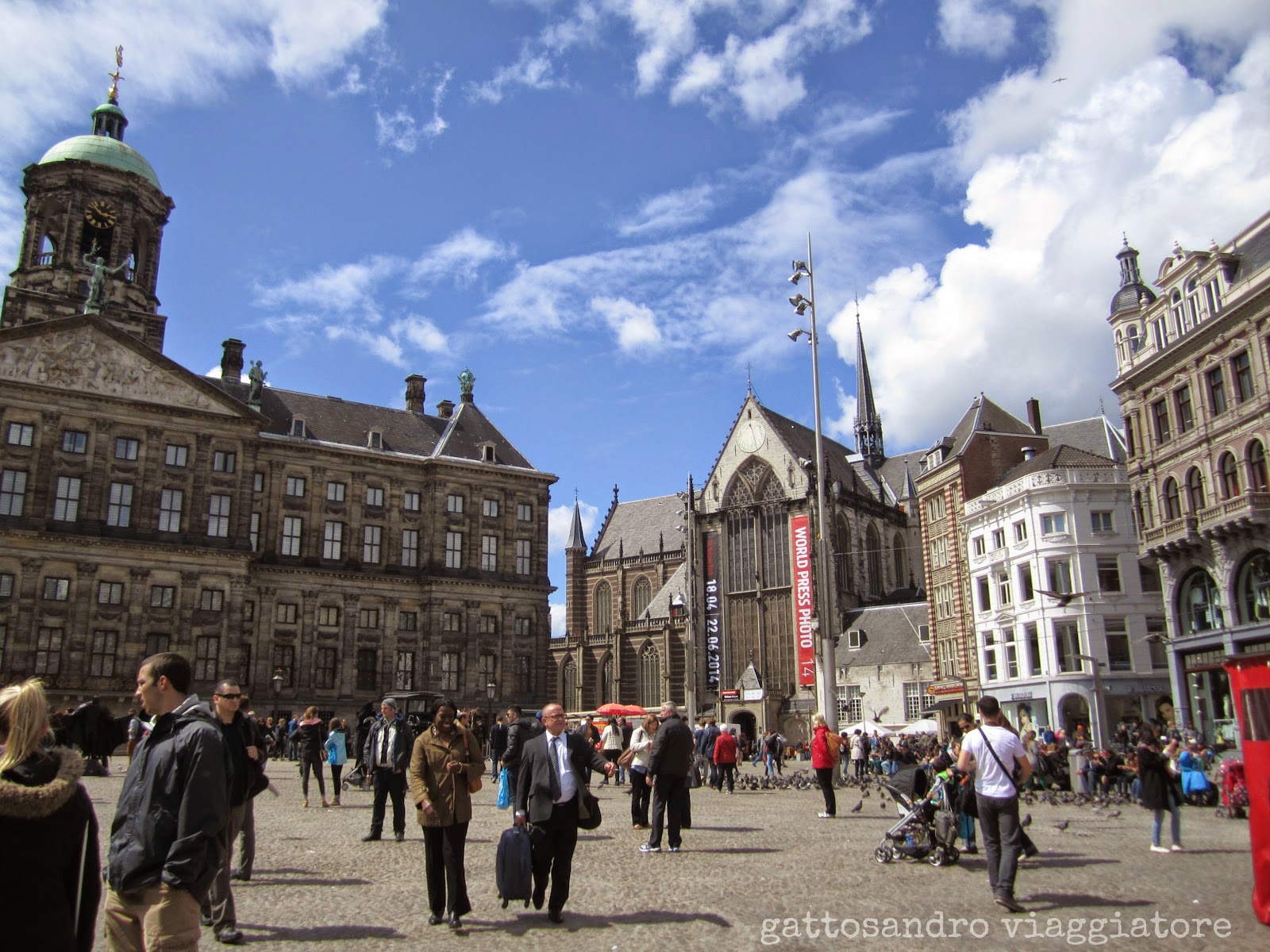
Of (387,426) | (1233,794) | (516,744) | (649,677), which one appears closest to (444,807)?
(516,744)

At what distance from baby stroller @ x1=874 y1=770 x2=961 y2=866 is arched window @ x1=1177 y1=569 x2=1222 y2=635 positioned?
965 inches

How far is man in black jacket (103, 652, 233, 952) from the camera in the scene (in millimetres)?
5051

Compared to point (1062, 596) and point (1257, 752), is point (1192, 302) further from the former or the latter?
point (1257, 752)

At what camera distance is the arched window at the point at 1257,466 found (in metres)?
30.8

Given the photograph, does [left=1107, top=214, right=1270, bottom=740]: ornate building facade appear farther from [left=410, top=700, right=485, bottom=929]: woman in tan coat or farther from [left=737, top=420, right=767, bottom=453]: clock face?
[left=737, top=420, right=767, bottom=453]: clock face

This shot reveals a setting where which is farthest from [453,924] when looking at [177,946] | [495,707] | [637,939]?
[495,707]

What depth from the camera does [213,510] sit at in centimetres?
Result: 5059

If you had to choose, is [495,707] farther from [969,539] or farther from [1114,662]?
[1114,662]

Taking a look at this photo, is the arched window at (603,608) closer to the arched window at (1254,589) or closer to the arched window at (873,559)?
the arched window at (873,559)

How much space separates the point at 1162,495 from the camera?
36.1 metres

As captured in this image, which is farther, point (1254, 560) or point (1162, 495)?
point (1162, 495)

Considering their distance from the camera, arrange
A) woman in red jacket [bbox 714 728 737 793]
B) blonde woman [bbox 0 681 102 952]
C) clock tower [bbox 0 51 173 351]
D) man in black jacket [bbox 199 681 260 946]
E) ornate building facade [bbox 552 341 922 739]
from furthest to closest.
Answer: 1. ornate building facade [bbox 552 341 922 739]
2. clock tower [bbox 0 51 173 351]
3. woman in red jacket [bbox 714 728 737 793]
4. man in black jacket [bbox 199 681 260 946]
5. blonde woman [bbox 0 681 102 952]

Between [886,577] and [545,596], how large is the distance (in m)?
29.0

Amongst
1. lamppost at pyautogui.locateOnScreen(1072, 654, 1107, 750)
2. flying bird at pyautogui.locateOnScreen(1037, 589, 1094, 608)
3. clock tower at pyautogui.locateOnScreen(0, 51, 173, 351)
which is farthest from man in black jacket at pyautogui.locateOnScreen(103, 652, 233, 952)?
clock tower at pyautogui.locateOnScreen(0, 51, 173, 351)
